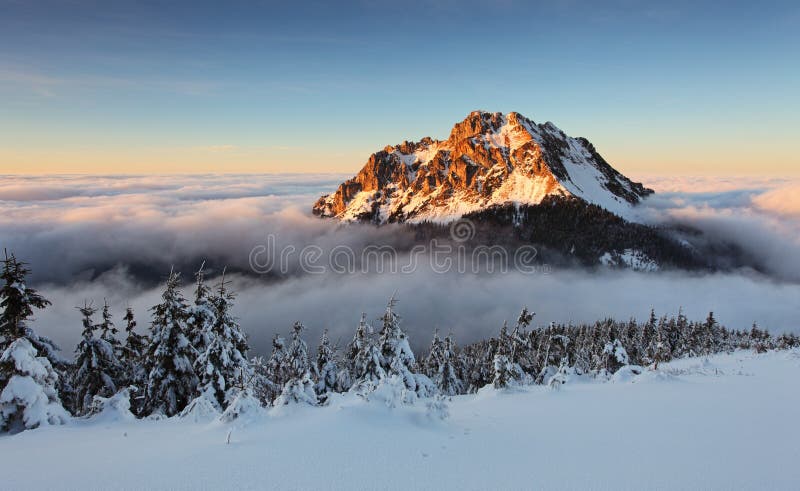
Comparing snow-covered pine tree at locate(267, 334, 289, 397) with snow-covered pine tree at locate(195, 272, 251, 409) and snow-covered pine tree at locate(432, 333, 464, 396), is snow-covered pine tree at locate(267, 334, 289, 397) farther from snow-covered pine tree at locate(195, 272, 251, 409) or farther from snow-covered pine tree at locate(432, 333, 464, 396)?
snow-covered pine tree at locate(432, 333, 464, 396)

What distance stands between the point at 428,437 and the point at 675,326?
281 feet

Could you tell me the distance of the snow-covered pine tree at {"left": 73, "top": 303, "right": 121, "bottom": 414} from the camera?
848 inches

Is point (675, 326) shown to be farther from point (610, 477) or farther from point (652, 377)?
point (610, 477)

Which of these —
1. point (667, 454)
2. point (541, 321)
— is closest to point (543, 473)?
point (667, 454)

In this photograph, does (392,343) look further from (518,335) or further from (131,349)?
(131,349)

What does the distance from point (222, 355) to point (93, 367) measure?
29.1ft

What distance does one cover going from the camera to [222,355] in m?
19.4

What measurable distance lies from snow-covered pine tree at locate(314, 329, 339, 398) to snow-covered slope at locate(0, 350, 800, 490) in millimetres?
18499

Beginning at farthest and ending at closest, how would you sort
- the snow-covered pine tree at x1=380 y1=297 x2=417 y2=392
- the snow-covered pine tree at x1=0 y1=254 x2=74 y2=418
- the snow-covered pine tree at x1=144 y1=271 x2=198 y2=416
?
the snow-covered pine tree at x1=380 y1=297 x2=417 y2=392, the snow-covered pine tree at x1=144 y1=271 x2=198 y2=416, the snow-covered pine tree at x1=0 y1=254 x2=74 y2=418

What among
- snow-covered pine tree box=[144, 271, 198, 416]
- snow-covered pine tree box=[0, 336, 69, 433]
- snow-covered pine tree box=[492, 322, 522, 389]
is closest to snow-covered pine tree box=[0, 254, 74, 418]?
snow-covered pine tree box=[0, 336, 69, 433]

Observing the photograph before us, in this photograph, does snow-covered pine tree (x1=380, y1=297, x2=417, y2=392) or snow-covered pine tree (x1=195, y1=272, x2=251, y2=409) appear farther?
snow-covered pine tree (x1=380, y1=297, x2=417, y2=392)

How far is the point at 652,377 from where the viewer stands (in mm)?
15898

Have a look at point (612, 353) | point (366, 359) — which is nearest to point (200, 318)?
point (366, 359)

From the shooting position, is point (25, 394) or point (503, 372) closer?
point (25, 394)
